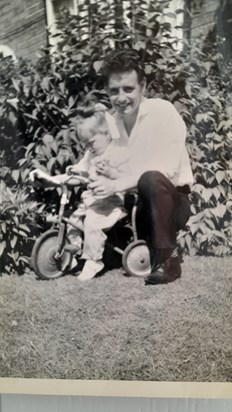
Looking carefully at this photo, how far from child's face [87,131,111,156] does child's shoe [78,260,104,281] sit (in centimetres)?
11

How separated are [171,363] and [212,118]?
0.25 m

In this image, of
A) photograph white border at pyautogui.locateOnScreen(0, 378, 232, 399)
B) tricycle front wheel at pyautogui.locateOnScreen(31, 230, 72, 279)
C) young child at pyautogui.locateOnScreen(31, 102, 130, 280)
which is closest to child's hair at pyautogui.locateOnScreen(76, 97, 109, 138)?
young child at pyautogui.locateOnScreen(31, 102, 130, 280)

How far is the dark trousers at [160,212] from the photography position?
22.0 inches

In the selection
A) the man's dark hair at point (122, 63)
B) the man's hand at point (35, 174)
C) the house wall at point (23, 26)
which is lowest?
the man's hand at point (35, 174)

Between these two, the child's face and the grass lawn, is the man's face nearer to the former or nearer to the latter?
the child's face

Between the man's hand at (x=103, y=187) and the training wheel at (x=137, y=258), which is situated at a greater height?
the man's hand at (x=103, y=187)

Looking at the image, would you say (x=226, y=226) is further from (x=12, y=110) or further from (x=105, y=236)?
(x=12, y=110)

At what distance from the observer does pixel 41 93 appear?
57 centimetres

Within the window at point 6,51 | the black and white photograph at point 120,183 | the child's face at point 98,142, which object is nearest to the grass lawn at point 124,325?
the black and white photograph at point 120,183

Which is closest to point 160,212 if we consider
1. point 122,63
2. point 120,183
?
point 120,183

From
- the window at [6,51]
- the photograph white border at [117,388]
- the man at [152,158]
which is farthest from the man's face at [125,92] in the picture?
the photograph white border at [117,388]

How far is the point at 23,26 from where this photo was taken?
22.1 inches

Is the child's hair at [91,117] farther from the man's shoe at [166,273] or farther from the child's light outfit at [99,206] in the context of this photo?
the man's shoe at [166,273]

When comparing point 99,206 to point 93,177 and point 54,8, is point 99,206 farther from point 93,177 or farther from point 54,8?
point 54,8
